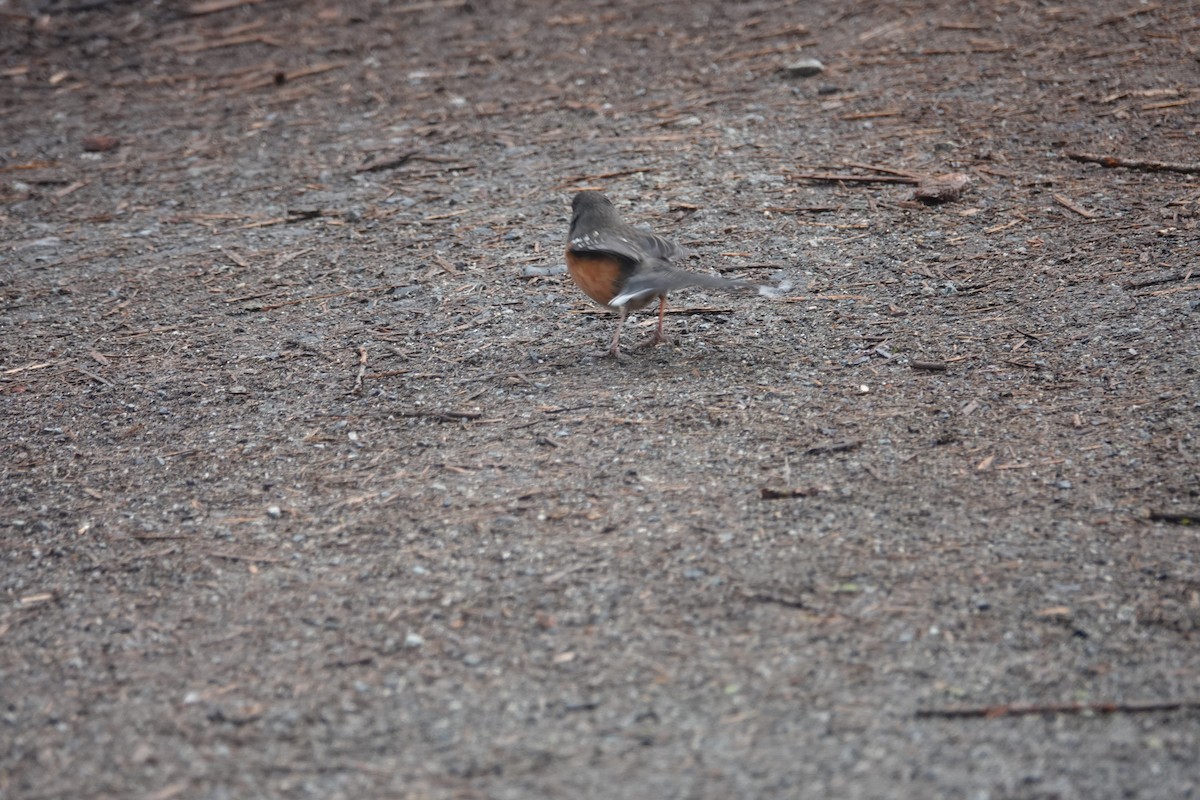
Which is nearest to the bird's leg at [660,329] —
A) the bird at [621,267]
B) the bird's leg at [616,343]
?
the bird at [621,267]

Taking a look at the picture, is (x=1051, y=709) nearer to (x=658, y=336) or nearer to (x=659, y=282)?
(x=659, y=282)

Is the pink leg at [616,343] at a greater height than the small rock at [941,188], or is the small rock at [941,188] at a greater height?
the small rock at [941,188]

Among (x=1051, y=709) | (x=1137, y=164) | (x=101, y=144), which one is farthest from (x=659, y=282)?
(x=101, y=144)

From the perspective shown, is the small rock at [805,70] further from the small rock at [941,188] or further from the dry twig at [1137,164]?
the dry twig at [1137,164]

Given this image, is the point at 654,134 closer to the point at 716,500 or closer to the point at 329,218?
the point at 329,218

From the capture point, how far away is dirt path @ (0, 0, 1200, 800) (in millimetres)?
2770

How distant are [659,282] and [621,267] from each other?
0.71 ft

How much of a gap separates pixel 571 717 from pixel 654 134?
459 cm

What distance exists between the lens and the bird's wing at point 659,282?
426 centimetres

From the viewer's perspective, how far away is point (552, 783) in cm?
261

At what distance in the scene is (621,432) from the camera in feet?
13.2

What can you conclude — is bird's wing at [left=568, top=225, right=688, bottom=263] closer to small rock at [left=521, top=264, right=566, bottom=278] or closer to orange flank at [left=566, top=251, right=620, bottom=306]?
orange flank at [left=566, top=251, right=620, bottom=306]

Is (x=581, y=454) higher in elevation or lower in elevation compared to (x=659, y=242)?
lower

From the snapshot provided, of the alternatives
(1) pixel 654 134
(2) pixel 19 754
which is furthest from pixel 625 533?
(1) pixel 654 134
